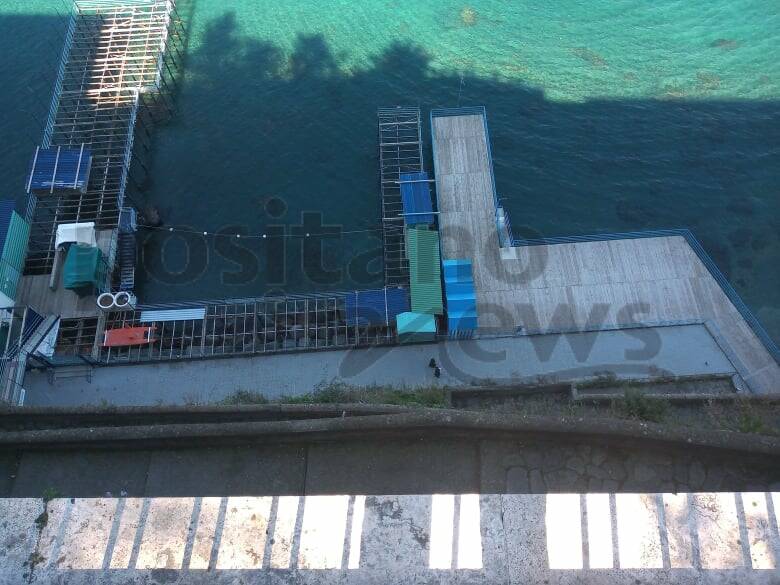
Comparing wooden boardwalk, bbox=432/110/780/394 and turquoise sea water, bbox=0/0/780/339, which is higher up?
turquoise sea water, bbox=0/0/780/339

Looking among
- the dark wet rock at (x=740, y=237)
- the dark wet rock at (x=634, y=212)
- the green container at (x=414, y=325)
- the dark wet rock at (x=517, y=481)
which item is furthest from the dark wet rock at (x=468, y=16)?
the dark wet rock at (x=517, y=481)

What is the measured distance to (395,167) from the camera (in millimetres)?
38688

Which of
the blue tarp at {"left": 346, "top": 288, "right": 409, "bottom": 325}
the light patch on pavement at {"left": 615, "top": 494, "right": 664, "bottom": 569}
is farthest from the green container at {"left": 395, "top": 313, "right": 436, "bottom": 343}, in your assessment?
the light patch on pavement at {"left": 615, "top": 494, "right": 664, "bottom": 569}

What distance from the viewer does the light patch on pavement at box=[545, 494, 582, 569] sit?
15820 millimetres

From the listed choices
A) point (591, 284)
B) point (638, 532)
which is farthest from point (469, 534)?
point (591, 284)

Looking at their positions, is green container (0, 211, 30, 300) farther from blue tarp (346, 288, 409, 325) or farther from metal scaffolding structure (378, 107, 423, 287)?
metal scaffolding structure (378, 107, 423, 287)

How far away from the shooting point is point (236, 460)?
1789 centimetres

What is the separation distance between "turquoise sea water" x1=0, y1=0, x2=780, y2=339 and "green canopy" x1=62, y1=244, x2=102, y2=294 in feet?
12.6

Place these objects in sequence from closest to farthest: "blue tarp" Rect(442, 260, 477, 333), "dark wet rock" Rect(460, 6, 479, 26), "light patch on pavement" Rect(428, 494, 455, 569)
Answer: "light patch on pavement" Rect(428, 494, 455, 569), "blue tarp" Rect(442, 260, 477, 333), "dark wet rock" Rect(460, 6, 479, 26)

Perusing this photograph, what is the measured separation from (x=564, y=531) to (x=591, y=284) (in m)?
20.1

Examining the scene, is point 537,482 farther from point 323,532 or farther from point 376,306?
point 376,306

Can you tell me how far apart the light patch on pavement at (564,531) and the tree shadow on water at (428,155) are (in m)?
21.5

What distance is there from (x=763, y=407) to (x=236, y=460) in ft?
73.7

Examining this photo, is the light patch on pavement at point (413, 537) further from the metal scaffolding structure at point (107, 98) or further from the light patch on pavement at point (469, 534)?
the metal scaffolding structure at point (107, 98)
